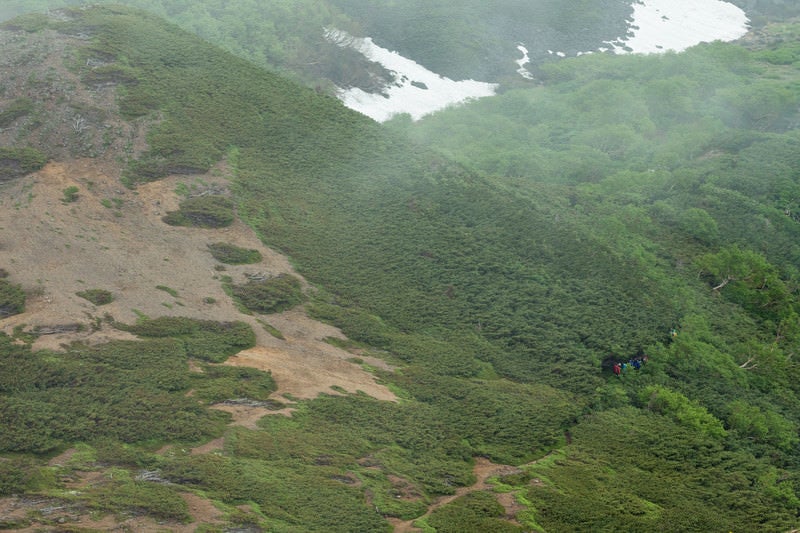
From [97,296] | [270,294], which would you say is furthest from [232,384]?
[270,294]

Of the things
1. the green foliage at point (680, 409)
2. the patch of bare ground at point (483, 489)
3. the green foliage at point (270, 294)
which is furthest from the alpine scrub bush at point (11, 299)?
the green foliage at point (680, 409)

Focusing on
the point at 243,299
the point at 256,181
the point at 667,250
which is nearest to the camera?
the point at 243,299

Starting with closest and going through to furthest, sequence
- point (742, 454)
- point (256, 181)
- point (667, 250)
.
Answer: point (742, 454)
point (256, 181)
point (667, 250)

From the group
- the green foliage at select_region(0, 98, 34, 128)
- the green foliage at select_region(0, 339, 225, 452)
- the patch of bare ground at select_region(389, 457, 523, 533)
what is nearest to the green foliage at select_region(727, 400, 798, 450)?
the patch of bare ground at select_region(389, 457, 523, 533)

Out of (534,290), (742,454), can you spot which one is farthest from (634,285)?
(742,454)

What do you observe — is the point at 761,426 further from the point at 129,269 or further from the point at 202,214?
the point at 202,214

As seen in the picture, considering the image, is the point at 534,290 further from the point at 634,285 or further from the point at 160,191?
the point at 160,191

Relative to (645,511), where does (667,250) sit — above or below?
above
